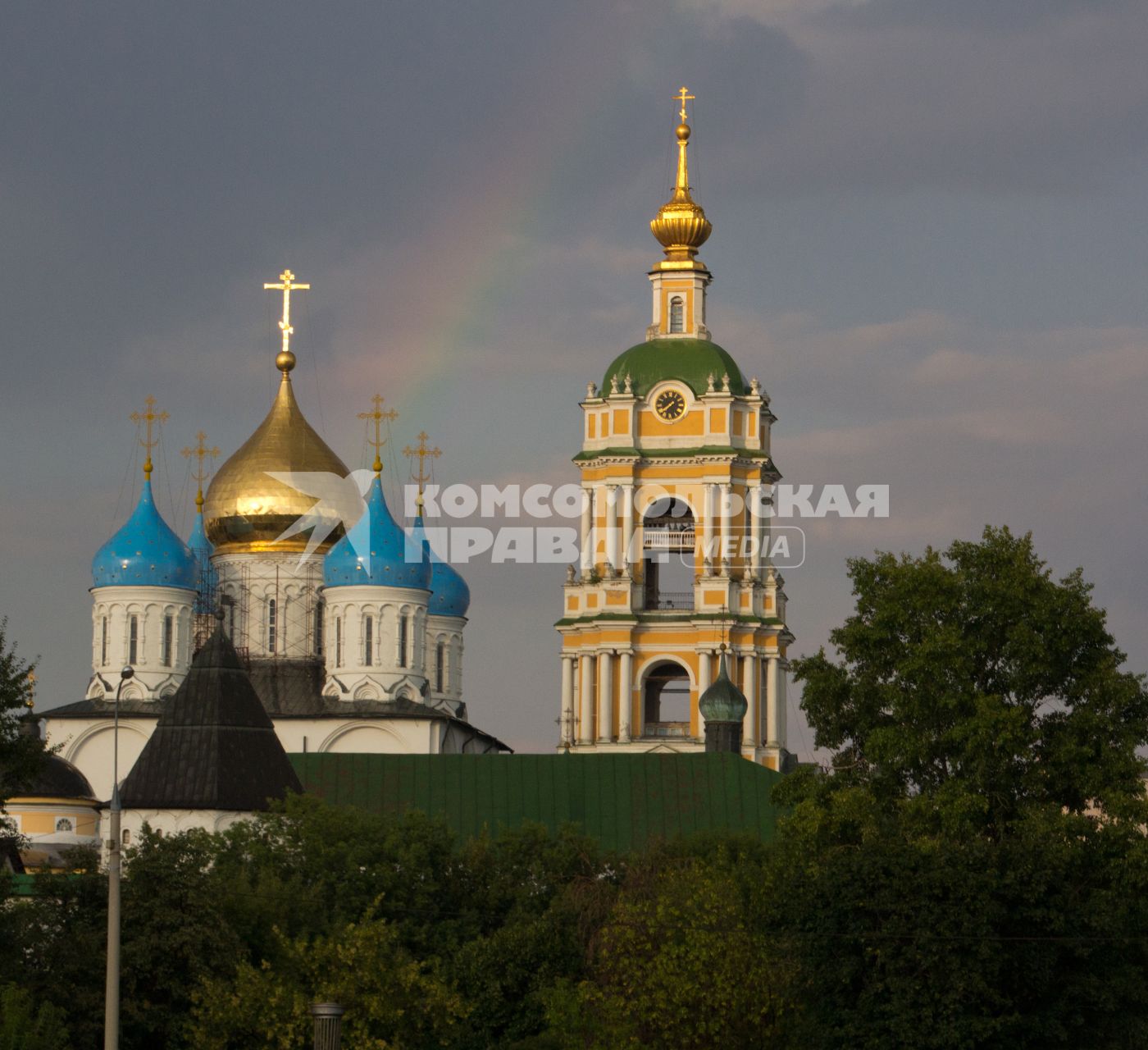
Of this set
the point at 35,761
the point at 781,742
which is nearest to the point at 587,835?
the point at 35,761

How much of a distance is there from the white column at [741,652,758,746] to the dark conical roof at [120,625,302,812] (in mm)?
20950

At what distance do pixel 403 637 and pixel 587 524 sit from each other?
5.51 metres

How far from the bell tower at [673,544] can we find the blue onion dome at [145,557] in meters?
8.97

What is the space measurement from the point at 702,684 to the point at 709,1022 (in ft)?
103

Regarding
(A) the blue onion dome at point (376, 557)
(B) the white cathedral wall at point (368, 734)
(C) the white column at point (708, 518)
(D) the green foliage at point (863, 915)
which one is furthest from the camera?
(C) the white column at point (708, 518)

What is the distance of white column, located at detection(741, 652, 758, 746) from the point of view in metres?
73.1

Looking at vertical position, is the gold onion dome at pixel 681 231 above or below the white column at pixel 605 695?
above

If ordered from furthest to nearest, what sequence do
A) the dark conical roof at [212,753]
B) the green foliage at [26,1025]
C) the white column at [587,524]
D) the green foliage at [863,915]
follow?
the white column at [587,524]
the dark conical roof at [212,753]
the green foliage at [863,915]
the green foliage at [26,1025]

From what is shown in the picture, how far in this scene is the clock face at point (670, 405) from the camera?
74688 mm

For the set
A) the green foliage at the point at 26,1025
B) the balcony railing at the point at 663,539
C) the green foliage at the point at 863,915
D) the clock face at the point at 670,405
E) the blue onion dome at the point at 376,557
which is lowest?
the green foliage at the point at 26,1025

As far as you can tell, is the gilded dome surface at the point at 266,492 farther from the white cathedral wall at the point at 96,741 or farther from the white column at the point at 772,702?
the white column at the point at 772,702

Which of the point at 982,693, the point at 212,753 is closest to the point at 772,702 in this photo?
the point at 212,753

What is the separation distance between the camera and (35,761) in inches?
1636

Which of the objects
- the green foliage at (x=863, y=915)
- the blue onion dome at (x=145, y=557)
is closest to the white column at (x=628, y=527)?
the blue onion dome at (x=145, y=557)
